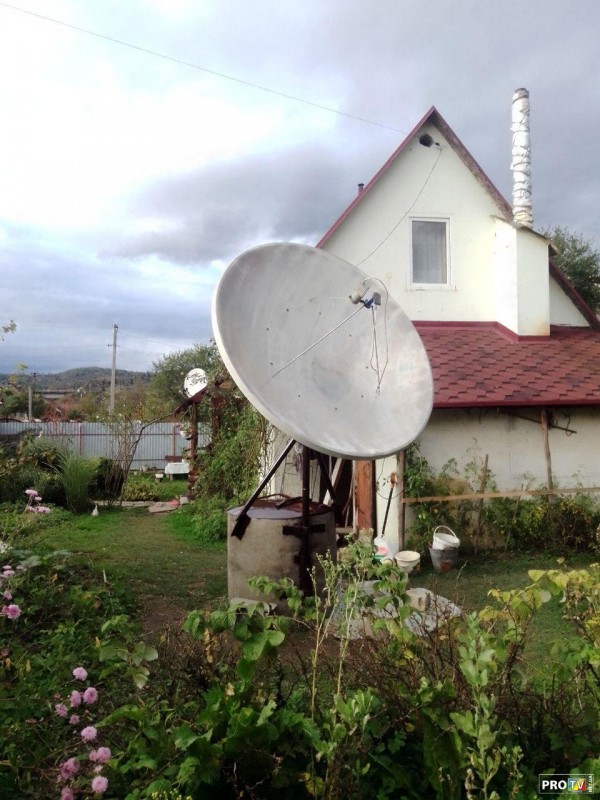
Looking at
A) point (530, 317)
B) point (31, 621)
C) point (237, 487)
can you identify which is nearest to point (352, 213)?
point (530, 317)

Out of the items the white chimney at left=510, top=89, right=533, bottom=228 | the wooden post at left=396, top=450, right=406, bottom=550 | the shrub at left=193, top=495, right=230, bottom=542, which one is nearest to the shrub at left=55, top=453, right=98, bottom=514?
the shrub at left=193, top=495, right=230, bottom=542

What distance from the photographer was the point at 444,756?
2.17 m

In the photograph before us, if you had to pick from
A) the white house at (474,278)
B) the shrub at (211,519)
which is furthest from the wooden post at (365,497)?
the shrub at (211,519)

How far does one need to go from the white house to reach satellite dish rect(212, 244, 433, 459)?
3.70 meters

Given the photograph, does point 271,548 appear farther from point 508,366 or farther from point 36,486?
point 36,486

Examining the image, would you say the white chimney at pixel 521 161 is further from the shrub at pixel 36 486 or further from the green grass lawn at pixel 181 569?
the shrub at pixel 36 486

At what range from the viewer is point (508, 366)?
31.8 feet

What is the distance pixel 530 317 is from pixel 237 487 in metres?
6.01

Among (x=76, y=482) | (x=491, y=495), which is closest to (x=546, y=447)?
(x=491, y=495)

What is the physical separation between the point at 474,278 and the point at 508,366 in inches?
98.2

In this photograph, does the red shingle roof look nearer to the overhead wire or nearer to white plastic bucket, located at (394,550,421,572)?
the overhead wire

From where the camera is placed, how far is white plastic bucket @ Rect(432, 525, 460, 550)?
309 inches

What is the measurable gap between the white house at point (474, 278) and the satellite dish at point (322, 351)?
3.70m

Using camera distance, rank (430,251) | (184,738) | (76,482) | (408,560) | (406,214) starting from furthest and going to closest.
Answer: (76,482) → (430,251) → (406,214) → (408,560) → (184,738)
